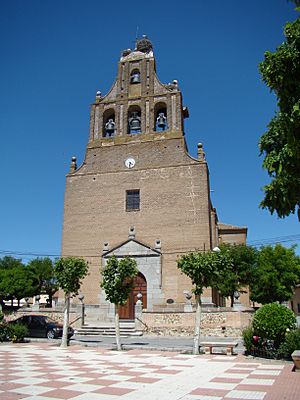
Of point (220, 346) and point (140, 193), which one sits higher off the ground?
point (140, 193)

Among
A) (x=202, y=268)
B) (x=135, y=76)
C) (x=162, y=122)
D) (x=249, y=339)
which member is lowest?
(x=249, y=339)

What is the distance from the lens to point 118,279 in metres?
16.0

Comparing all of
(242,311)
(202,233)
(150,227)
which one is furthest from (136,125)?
(242,311)

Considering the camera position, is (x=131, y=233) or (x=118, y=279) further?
(x=131, y=233)

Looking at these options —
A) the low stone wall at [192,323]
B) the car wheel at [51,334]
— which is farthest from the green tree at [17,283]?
the low stone wall at [192,323]

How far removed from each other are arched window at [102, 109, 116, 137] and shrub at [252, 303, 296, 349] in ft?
69.4

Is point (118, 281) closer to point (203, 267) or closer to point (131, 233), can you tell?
point (203, 267)

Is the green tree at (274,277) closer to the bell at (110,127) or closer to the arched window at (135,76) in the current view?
the bell at (110,127)

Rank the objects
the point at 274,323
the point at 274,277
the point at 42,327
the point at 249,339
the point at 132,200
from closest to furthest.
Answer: the point at 274,323, the point at 249,339, the point at 42,327, the point at 132,200, the point at 274,277

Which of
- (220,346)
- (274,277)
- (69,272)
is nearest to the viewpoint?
(220,346)

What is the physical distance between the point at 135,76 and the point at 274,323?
2461 cm

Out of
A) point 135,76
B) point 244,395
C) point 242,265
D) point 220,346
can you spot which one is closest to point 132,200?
point 242,265

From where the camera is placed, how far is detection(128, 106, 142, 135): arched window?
30.3 meters

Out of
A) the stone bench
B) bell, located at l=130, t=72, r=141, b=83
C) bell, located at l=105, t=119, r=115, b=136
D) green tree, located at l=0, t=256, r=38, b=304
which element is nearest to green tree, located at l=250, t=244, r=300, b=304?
bell, located at l=105, t=119, r=115, b=136
